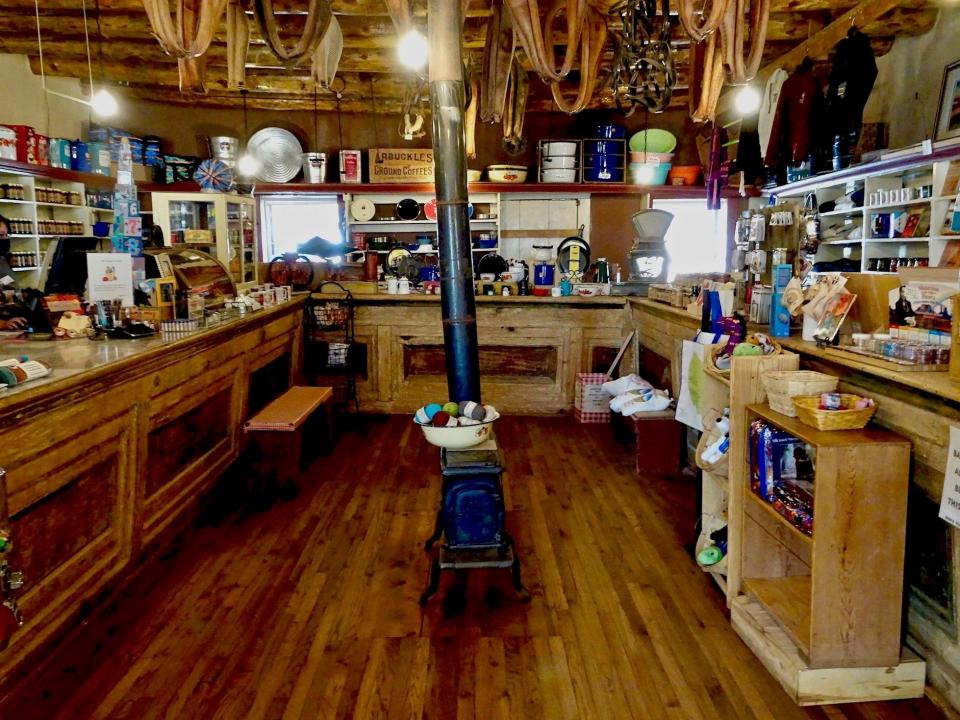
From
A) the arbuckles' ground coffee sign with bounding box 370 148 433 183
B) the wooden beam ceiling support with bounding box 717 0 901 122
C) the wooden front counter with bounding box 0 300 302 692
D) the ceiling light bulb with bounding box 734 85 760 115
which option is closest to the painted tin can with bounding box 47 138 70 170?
the arbuckles' ground coffee sign with bounding box 370 148 433 183

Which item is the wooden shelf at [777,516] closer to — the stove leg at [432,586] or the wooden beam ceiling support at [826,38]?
the stove leg at [432,586]

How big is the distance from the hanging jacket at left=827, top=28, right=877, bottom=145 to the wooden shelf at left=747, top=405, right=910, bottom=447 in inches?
166

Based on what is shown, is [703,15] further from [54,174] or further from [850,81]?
[54,174]

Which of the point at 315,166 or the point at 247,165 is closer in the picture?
the point at 315,166

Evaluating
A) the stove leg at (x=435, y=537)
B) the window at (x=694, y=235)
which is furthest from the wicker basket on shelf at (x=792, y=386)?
the window at (x=694, y=235)

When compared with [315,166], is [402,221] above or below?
below

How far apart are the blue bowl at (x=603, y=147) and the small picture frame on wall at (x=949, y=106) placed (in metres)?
3.49

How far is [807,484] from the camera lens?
2.55 metres

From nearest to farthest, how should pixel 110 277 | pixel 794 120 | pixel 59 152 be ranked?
1. pixel 110 277
2. pixel 794 120
3. pixel 59 152

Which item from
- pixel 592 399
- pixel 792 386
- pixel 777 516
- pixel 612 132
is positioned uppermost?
pixel 612 132

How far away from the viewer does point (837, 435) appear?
90.1 inches

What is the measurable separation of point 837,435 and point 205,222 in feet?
18.7

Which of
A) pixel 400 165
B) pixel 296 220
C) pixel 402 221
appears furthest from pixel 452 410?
pixel 296 220

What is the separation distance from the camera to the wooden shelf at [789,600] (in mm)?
2410
